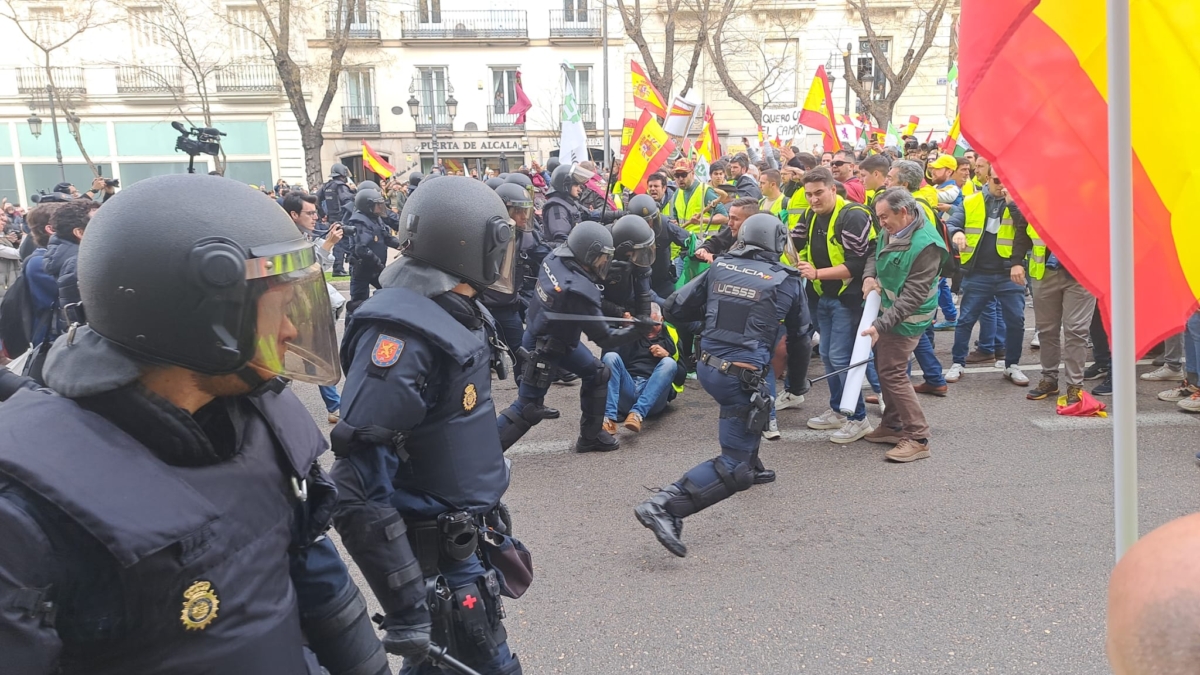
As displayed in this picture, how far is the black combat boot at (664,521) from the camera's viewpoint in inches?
161

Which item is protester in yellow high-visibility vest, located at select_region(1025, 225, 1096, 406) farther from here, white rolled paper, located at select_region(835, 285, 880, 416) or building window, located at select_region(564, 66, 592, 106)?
building window, located at select_region(564, 66, 592, 106)

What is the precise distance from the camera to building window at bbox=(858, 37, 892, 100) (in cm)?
3086

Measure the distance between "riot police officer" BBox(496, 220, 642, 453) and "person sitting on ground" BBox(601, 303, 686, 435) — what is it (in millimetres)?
341

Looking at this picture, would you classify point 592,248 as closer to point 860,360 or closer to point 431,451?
point 860,360

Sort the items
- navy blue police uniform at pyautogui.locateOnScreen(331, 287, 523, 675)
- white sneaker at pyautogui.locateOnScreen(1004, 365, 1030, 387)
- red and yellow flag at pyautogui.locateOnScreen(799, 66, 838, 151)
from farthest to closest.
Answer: red and yellow flag at pyautogui.locateOnScreen(799, 66, 838, 151), white sneaker at pyautogui.locateOnScreen(1004, 365, 1030, 387), navy blue police uniform at pyautogui.locateOnScreen(331, 287, 523, 675)

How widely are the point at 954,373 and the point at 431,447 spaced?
6.12 metres

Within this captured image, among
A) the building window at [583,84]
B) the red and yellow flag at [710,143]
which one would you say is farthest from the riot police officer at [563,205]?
the building window at [583,84]

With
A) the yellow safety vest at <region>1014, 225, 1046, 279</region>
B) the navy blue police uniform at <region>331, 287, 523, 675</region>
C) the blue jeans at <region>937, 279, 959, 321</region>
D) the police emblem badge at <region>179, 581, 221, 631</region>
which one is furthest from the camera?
the blue jeans at <region>937, 279, 959, 321</region>

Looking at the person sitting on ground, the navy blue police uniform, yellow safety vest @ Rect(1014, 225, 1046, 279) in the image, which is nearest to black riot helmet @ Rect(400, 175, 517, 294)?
the navy blue police uniform

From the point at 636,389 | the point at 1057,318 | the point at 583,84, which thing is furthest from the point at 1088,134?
the point at 583,84

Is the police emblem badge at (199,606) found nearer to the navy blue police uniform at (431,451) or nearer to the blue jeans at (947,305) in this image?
the navy blue police uniform at (431,451)

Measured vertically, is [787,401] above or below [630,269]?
below

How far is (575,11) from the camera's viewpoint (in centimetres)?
3534

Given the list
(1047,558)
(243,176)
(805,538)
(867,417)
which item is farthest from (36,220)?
(243,176)
